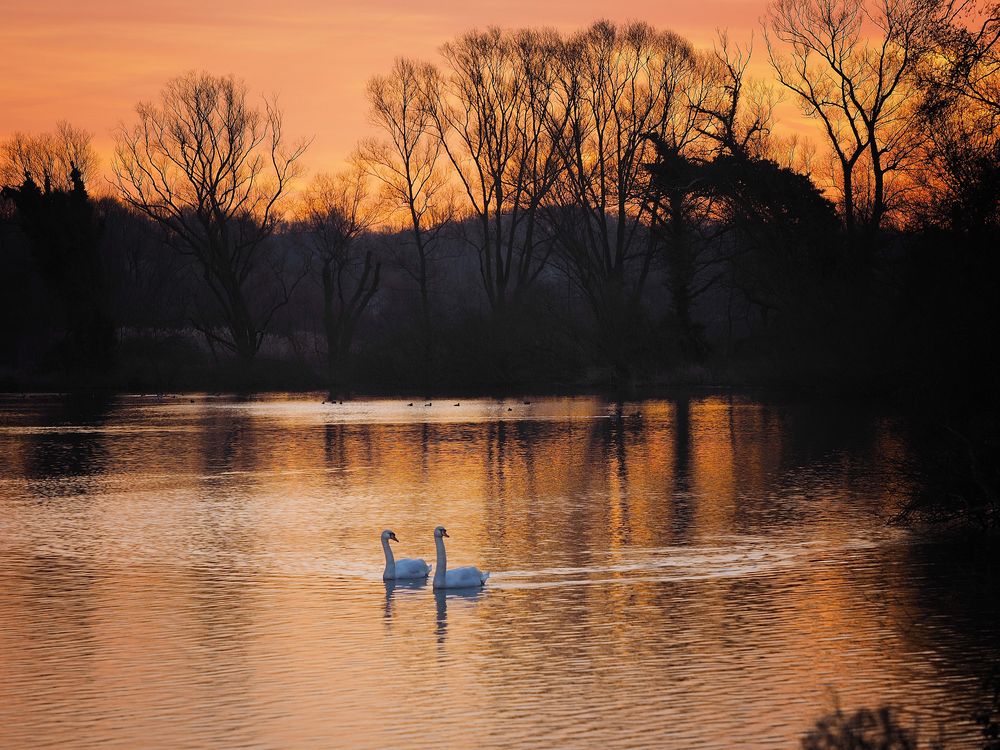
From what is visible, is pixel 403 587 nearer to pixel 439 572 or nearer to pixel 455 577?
pixel 439 572

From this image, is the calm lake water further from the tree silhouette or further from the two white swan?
the tree silhouette

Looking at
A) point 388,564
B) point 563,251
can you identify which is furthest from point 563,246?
point 388,564

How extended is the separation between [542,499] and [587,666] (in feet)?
35.5

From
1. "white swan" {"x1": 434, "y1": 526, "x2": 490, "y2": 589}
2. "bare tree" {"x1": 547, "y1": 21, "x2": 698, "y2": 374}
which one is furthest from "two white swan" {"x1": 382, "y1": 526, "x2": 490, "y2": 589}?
"bare tree" {"x1": 547, "y1": 21, "x2": 698, "y2": 374}

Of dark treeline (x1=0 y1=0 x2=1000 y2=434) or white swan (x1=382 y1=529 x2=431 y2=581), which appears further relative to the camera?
dark treeline (x1=0 y1=0 x2=1000 y2=434)

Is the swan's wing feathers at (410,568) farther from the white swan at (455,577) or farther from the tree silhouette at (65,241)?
the tree silhouette at (65,241)

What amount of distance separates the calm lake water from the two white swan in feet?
0.64

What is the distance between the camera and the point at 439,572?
1410 centimetres

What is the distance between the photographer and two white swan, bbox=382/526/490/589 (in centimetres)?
1404

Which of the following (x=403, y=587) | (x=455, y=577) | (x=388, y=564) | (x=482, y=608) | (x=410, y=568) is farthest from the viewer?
(x=388, y=564)

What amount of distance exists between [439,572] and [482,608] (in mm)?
1027

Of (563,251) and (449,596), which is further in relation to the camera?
(563,251)

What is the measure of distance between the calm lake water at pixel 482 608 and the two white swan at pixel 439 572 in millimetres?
194

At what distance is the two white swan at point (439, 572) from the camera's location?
14.0 metres
